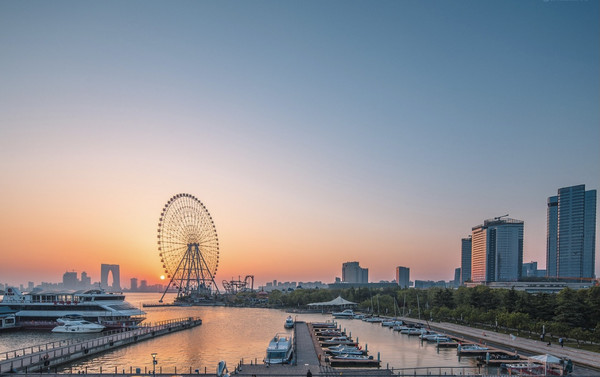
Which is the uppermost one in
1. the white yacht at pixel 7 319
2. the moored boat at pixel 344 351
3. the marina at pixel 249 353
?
the moored boat at pixel 344 351

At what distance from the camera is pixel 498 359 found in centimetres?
5316

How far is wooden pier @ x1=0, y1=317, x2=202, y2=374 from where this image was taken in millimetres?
47219

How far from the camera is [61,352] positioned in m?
55.1

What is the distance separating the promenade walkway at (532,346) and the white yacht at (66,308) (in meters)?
63.5

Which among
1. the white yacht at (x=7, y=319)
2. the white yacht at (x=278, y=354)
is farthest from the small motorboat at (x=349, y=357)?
the white yacht at (x=7, y=319)

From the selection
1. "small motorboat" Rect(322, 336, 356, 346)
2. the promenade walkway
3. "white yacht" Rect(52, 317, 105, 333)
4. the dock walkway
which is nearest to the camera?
the dock walkway

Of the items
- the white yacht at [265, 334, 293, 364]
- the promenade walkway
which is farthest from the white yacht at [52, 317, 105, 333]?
the promenade walkway

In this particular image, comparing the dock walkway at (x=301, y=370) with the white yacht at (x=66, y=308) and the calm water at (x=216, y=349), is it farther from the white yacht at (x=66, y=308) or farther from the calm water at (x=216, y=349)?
the white yacht at (x=66, y=308)

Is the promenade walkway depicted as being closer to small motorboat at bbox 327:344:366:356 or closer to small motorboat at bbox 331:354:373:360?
small motorboat at bbox 327:344:366:356

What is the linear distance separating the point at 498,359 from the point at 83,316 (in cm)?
7657

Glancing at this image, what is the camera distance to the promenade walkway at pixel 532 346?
163 ft

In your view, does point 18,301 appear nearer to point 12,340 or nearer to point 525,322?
point 12,340

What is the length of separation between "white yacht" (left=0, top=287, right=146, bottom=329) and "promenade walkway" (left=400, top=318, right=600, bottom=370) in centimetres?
6348

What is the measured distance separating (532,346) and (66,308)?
8447 cm
